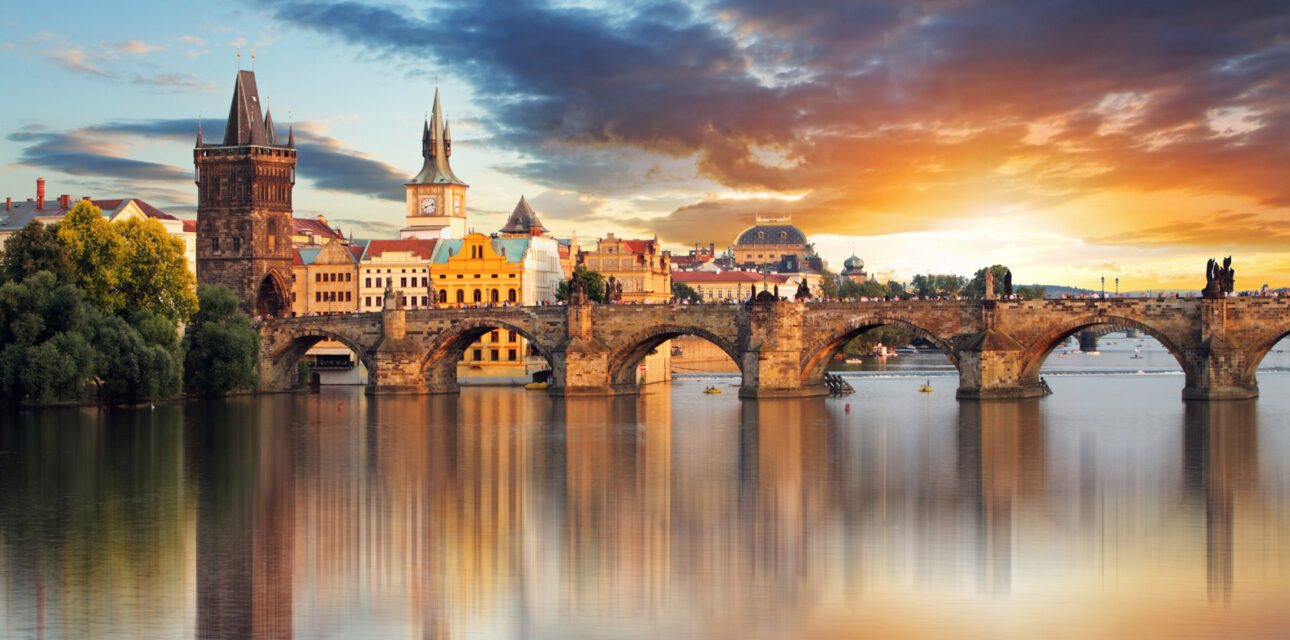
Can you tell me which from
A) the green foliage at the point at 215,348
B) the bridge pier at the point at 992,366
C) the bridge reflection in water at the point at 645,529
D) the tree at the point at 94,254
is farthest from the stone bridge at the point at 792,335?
the tree at the point at 94,254

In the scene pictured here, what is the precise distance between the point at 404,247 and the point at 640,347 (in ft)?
131

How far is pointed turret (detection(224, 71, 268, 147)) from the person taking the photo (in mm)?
99125

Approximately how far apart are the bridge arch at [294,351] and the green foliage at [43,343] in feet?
63.5

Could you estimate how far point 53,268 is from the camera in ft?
217

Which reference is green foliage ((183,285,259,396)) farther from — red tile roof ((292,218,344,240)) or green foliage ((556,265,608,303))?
red tile roof ((292,218,344,240))

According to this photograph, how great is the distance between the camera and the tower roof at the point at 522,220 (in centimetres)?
13938

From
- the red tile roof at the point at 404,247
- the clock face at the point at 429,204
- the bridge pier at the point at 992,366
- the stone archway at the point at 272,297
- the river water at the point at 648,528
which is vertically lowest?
the river water at the point at 648,528

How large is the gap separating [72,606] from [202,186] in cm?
8101

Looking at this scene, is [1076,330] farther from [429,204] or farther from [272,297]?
[429,204]

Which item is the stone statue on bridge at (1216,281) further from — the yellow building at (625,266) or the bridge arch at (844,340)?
the yellow building at (625,266)

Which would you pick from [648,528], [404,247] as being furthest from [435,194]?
[648,528]

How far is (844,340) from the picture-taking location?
233 feet

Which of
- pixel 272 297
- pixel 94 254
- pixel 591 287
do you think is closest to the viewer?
pixel 94 254

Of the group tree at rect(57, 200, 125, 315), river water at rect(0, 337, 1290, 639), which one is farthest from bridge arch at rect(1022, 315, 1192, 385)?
tree at rect(57, 200, 125, 315)
